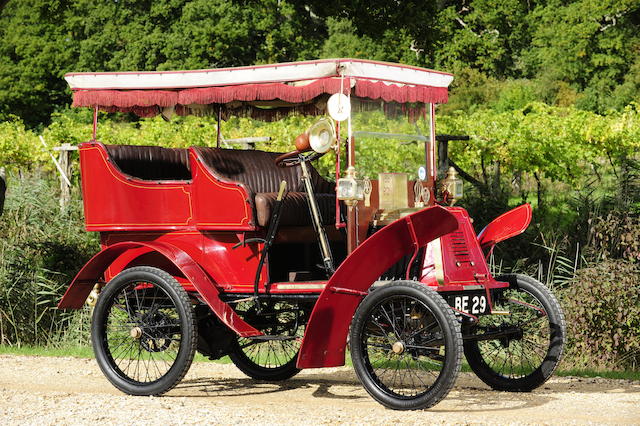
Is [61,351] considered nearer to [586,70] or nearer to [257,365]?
[257,365]

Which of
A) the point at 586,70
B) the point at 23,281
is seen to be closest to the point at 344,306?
the point at 23,281

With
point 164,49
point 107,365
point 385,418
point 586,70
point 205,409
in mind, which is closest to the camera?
point 385,418

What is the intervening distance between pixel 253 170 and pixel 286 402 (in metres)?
1.97

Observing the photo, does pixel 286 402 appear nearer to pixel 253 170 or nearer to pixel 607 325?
pixel 253 170

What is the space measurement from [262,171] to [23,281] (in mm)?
4876

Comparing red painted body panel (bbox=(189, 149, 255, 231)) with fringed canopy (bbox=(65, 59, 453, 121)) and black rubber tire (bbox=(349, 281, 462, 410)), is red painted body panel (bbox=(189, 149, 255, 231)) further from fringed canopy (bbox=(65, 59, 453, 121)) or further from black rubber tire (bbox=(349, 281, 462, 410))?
black rubber tire (bbox=(349, 281, 462, 410))

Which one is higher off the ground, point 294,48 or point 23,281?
point 294,48

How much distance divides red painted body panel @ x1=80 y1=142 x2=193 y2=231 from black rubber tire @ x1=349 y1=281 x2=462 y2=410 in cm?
171

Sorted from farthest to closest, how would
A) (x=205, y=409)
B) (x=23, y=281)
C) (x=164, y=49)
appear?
(x=164, y=49) → (x=23, y=281) → (x=205, y=409)

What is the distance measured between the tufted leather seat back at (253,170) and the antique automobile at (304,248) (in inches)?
0.5

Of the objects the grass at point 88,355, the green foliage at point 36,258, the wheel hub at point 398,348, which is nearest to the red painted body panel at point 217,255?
the wheel hub at point 398,348

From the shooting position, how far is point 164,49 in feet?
120

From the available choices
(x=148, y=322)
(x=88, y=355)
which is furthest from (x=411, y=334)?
(x=88, y=355)

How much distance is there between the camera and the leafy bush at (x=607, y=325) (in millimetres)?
9617
